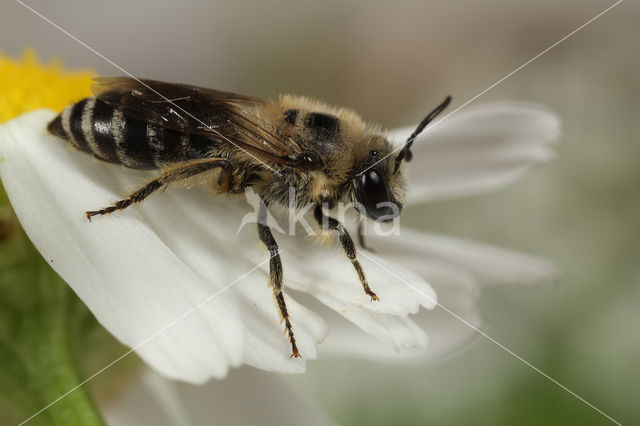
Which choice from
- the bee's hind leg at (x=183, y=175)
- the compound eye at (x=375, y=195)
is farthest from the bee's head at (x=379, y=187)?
the bee's hind leg at (x=183, y=175)

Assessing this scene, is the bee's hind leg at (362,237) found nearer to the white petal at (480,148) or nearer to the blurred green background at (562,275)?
the white petal at (480,148)

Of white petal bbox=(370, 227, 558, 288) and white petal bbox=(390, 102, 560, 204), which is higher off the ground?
white petal bbox=(390, 102, 560, 204)

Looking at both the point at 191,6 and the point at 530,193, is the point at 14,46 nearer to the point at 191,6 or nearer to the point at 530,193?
the point at 191,6

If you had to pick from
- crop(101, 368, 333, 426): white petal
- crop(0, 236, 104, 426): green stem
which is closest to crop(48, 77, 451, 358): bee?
crop(0, 236, 104, 426): green stem

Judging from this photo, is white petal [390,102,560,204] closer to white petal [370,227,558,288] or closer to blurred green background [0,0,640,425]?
white petal [370,227,558,288]

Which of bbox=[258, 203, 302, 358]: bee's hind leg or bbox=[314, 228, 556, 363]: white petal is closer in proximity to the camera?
bbox=[258, 203, 302, 358]: bee's hind leg

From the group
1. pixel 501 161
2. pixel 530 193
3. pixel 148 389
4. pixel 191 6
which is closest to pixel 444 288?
pixel 501 161

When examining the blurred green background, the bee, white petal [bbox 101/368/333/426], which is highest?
the bee
